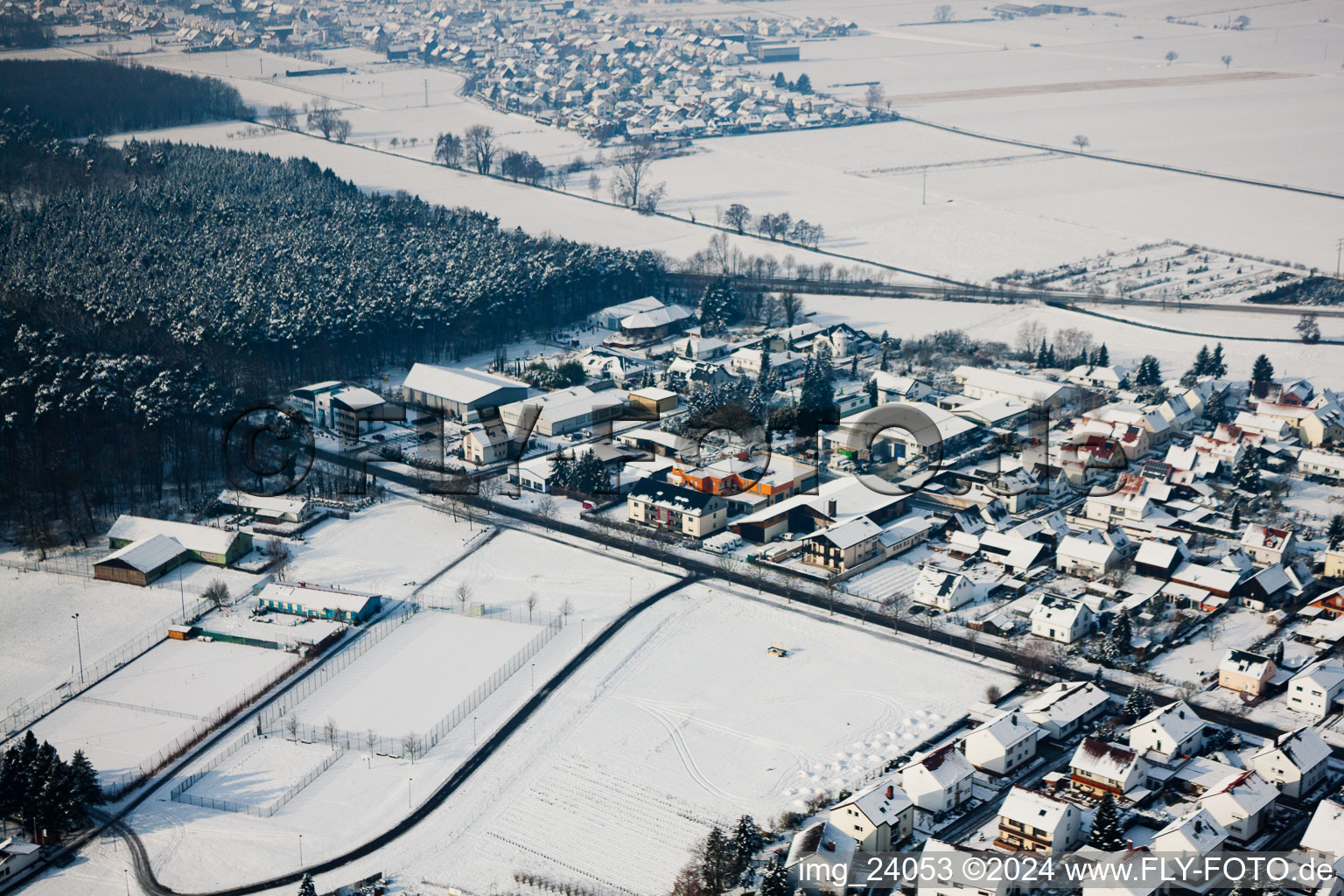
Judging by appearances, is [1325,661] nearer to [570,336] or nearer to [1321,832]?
[1321,832]

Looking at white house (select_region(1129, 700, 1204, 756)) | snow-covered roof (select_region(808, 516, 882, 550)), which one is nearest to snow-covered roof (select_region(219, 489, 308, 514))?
snow-covered roof (select_region(808, 516, 882, 550))

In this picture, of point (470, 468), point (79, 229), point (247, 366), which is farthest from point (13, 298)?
point (470, 468)

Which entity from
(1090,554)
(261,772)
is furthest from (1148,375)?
(261,772)

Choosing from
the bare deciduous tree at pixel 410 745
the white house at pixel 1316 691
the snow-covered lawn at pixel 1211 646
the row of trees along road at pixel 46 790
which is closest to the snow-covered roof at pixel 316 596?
the bare deciduous tree at pixel 410 745

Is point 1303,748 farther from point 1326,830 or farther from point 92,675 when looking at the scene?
point 92,675

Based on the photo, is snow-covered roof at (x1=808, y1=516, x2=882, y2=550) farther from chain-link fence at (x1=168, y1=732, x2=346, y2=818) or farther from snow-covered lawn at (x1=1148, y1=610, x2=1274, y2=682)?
chain-link fence at (x1=168, y1=732, x2=346, y2=818)
